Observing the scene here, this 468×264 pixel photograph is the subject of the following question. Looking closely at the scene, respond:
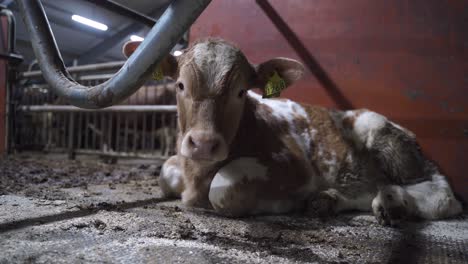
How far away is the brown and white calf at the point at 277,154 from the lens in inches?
91.0

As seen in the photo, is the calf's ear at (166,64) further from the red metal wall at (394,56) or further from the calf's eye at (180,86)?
the red metal wall at (394,56)

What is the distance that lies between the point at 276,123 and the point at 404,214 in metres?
1.19

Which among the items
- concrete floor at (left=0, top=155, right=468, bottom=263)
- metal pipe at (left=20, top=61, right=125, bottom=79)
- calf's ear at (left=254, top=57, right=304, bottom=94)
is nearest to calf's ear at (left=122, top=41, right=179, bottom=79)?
calf's ear at (left=254, top=57, right=304, bottom=94)

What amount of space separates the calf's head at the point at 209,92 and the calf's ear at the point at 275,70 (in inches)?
2.6

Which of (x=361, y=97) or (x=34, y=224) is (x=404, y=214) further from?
(x=34, y=224)

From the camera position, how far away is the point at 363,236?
2010 mm

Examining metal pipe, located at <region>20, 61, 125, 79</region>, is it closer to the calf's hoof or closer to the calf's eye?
the calf's eye

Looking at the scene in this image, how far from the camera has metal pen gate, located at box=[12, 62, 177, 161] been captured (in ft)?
19.1

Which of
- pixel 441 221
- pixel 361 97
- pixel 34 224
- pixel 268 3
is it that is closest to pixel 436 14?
pixel 361 97

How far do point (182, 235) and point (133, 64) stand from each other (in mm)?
880

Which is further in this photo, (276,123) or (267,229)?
(276,123)

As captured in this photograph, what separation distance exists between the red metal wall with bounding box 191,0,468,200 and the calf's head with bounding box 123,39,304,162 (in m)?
1.43

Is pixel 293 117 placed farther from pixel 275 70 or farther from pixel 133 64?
pixel 133 64

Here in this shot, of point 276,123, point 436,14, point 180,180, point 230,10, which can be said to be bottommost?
point 180,180
